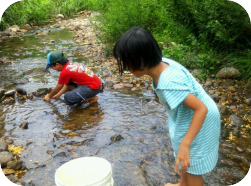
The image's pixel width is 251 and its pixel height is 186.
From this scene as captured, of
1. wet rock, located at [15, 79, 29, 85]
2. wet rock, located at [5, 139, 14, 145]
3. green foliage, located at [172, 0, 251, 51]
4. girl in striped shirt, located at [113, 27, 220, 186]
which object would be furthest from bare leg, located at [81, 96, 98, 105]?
girl in striped shirt, located at [113, 27, 220, 186]

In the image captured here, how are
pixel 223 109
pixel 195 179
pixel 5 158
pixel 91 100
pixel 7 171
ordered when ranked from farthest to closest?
1. pixel 91 100
2. pixel 223 109
3. pixel 5 158
4. pixel 7 171
5. pixel 195 179

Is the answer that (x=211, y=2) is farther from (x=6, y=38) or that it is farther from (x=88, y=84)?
(x=6, y=38)

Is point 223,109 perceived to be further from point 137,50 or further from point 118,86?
point 137,50

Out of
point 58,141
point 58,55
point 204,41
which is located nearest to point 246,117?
point 204,41

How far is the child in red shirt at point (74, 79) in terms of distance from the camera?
13.7ft

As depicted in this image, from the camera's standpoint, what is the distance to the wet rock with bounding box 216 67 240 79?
4.62 m

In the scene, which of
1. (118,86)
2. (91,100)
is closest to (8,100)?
(91,100)

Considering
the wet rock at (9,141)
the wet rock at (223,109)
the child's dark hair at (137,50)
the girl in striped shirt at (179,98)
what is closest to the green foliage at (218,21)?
the wet rock at (223,109)

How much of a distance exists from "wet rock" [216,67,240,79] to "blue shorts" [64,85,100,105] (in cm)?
218

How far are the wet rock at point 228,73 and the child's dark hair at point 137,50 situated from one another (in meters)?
3.20

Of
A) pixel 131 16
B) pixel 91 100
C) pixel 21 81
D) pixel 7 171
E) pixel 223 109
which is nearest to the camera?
pixel 7 171

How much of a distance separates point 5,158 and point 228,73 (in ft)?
11.8

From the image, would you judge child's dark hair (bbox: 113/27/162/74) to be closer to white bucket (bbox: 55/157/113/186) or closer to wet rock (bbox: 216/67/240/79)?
white bucket (bbox: 55/157/113/186)

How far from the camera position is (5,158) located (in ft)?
9.32
